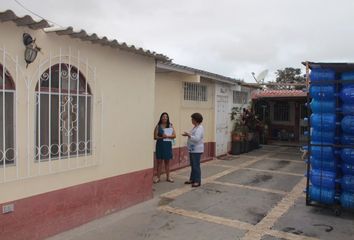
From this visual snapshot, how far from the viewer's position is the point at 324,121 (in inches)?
245

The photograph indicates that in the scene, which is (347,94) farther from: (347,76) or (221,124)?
(221,124)

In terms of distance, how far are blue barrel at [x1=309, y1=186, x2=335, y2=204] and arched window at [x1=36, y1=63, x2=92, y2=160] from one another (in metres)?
3.81

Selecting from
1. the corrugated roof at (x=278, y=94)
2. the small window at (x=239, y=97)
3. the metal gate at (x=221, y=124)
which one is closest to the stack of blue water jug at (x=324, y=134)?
the metal gate at (x=221, y=124)

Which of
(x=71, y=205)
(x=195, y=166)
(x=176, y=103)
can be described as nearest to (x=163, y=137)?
(x=195, y=166)

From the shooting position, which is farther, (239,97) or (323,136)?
(239,97)

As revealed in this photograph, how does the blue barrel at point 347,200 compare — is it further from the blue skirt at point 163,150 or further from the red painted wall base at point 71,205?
the blue skirt at point 163,150

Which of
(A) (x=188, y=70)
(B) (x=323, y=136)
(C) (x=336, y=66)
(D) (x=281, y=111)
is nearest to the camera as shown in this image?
(C) (x=336, y=66)

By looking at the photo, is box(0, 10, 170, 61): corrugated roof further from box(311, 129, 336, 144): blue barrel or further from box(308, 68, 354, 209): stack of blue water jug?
box(311, 129, 336, 144): blue barrel

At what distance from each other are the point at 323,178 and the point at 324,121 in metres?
0.95

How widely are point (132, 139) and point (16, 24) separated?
2890 mm

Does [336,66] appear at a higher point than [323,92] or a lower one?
higher

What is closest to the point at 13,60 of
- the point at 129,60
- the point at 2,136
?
the point at 2,136

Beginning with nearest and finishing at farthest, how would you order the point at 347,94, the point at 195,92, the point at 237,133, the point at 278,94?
the point at 347,94, the point at 195,92, the point at 237,133, the point at 278,94

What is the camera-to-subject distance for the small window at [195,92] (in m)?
11.0
